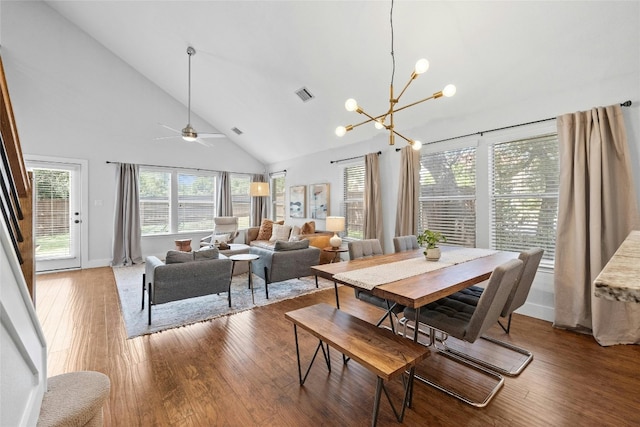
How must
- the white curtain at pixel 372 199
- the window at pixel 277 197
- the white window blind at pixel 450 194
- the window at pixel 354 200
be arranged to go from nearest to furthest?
the white window blind at pixel 450 194
the white curtain at pixel 372 199
the window at pixel 354 200
the window at pixel 277 197

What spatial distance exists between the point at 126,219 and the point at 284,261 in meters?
4.18

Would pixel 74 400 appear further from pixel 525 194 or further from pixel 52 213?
pixel 52 213

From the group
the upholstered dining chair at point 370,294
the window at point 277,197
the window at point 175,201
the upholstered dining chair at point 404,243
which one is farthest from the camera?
the window at point 277,197

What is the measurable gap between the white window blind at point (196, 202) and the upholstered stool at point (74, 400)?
620 cm

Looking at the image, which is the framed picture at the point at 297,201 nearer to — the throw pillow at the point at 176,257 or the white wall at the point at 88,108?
the white wall at the point at 88,108

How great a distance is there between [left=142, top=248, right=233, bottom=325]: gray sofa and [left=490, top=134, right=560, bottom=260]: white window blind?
3497 mm

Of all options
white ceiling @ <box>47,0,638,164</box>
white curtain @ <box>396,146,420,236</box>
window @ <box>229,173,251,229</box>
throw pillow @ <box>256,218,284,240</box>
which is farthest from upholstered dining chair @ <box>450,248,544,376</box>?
window @ <box>229,173,251,229</box>

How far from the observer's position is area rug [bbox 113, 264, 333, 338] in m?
3.03

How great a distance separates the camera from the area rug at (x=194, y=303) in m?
3.03

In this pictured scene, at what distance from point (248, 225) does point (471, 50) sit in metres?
6.61

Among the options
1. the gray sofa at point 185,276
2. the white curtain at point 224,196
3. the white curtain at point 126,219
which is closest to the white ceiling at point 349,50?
the white curtain at point 224,196

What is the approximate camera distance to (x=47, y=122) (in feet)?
16.6

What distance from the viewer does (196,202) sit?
7.03m

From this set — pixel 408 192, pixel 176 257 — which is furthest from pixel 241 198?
pixel 408 192
